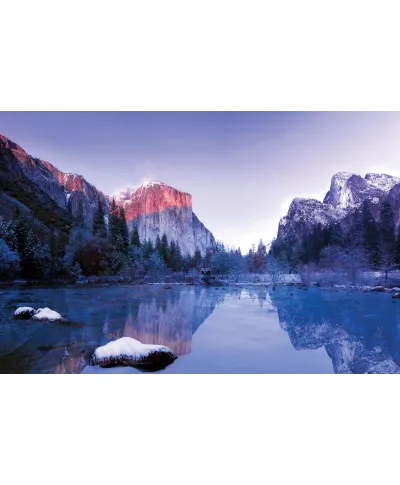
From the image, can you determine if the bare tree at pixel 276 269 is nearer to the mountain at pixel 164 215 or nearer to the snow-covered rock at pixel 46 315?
the mountain at pixel 164 215

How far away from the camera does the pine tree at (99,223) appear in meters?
4.62

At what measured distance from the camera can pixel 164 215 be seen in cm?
462

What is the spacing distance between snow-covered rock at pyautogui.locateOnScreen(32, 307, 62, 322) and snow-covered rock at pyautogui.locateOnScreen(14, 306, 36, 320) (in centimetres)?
5

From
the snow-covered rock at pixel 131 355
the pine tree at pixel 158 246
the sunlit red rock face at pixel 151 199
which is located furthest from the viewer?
the pine tree at pixel 158 246

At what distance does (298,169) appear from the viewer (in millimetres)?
4496

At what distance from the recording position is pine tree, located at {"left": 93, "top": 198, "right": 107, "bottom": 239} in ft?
15.1

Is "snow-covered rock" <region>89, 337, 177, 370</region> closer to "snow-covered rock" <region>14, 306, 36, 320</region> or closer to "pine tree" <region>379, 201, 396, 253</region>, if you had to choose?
"snow-covered rock" <region>14, 306, 36, 320</region>

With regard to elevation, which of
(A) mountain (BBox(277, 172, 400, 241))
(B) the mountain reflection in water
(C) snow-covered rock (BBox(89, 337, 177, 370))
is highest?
(A) mountain (BBox(277, 172, 400, 241))

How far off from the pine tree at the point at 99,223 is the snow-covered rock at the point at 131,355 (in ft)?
4.60

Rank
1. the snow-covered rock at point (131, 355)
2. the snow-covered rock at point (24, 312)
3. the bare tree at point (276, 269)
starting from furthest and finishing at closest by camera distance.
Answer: the bare tree at point (276, 269) < the snow-covered rock at point (24, 312) < the snow-covered rock at point (131, 355)

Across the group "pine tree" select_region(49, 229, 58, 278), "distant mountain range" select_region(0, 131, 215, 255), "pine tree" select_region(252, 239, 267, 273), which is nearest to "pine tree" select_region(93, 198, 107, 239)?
"distant mountain range" select_region(0, 131, 215, 255)

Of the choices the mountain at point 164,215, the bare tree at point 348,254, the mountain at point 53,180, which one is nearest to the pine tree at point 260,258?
the mountain at point 164,215
